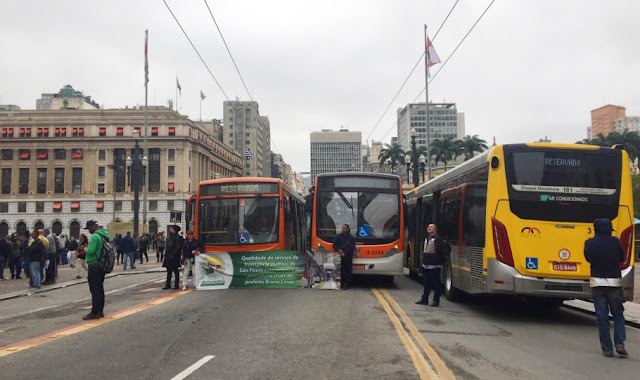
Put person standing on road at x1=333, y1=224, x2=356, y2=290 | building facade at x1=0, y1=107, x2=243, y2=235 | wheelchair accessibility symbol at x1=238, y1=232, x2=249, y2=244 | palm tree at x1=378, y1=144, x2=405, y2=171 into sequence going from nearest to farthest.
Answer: person standing on road at x1=333, y1=224, x2=356, y2=290 < wheelchair accessibility symbol at x1=238, y1=232, x2=249, y2=244 < palm tree at x1=378, y1=144, x2=405, y2=171 < building facade at x1=0, y1=107, x2=243, y2=235

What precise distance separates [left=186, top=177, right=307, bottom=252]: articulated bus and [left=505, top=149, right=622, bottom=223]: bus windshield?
7710 mm

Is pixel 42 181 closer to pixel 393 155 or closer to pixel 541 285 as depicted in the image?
pixel 393 155

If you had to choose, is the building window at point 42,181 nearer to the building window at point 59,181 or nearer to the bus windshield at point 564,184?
the building window at point 59,181

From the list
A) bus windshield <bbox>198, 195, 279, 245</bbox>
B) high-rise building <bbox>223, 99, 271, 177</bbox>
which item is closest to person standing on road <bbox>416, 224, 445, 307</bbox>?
bus windshield <bbox>198, 195, 279, 245</bbox>

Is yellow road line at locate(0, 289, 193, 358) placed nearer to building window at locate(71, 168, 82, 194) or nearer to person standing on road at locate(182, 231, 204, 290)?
person standing on road at locate(182, 231, 204, 290)

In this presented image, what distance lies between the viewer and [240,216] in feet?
51.1

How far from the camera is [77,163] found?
89.3m

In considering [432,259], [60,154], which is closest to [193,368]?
[432,259]

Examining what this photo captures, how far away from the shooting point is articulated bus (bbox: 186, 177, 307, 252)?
50.7 ft

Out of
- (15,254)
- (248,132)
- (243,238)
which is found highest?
(248,132)

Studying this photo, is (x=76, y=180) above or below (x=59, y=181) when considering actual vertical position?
above

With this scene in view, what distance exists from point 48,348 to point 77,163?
89.9m

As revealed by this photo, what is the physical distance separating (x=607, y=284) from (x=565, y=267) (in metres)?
2.17

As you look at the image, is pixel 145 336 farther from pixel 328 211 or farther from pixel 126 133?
pixel 126 133
